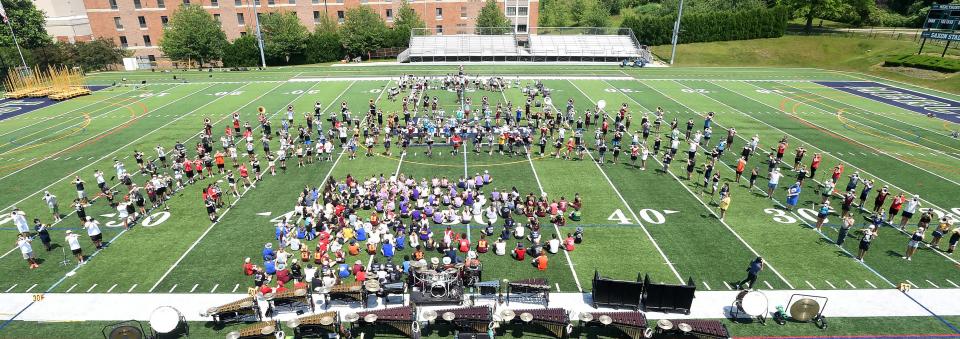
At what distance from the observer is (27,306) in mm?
15266

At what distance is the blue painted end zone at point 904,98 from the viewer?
41841 millimetres

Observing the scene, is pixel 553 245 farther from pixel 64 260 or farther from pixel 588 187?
pixel 64 260

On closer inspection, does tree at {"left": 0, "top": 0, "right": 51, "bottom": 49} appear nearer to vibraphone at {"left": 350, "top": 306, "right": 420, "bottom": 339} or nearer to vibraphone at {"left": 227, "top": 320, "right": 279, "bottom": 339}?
vibraphone at {"left": 227, "top": 320, "right": 279, "bottom": 339}

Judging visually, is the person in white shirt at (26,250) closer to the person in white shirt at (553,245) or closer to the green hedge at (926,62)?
the person in white shirt at (553,245)

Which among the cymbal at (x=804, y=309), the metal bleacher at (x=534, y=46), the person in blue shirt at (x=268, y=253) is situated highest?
the metal bleacher at (x=534, y=46)

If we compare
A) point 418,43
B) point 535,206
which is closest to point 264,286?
point 535,206

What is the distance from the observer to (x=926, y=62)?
2253 inches

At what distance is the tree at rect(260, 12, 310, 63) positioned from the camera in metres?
73.8

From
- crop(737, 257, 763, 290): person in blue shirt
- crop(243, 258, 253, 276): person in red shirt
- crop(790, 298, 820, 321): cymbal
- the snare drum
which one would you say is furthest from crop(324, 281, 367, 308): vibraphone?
crop(790, 298, 820, 321): cymbal

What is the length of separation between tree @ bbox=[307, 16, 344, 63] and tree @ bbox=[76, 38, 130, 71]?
91.5 ft

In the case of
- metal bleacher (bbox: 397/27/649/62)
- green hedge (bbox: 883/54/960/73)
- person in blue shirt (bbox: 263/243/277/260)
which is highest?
metal bleacher (bbox: 397/27/649/62)

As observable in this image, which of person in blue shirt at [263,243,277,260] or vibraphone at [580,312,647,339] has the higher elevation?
person in blue shirt at [263,243,277,260]

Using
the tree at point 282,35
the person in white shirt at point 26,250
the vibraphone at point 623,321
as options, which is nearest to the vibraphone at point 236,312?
the person in white shirt at point 26,250

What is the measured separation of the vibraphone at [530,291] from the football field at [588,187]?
3.71ft
